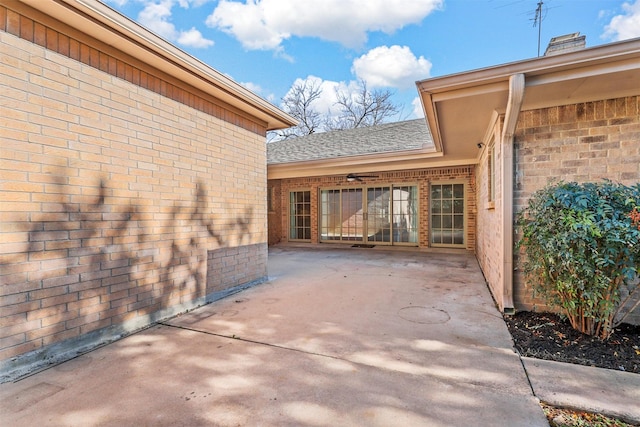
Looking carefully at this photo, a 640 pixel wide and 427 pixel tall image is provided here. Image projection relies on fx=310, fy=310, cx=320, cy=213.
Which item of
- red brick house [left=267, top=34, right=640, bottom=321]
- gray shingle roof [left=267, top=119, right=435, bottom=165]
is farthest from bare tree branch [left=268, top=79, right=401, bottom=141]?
red brick house [left=267, top=34, right=640, bottom=321]

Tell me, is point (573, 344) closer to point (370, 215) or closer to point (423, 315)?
point (423, 315)

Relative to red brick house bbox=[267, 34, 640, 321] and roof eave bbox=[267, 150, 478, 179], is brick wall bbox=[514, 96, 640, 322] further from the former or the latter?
roof eave bbox=[267, 150, 478, 179]

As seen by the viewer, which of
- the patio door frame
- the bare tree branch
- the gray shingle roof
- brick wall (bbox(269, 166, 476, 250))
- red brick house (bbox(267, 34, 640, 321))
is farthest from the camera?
the bare tree branch

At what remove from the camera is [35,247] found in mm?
2500

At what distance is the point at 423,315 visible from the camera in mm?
3771

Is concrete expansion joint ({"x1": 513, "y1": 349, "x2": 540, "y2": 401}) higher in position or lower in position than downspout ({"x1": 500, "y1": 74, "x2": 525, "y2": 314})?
lower

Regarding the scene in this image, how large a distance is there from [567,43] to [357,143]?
6.01m

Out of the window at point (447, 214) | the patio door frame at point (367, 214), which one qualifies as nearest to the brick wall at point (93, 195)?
the patio door frame at point (367, 214)

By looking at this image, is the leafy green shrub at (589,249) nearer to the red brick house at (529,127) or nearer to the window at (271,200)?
the red brick house at (529,127)

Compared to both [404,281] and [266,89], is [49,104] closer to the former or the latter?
[404,281]

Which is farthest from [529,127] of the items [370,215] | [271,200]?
[271,200]

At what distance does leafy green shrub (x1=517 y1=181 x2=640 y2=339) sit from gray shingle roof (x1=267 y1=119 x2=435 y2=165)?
414 centimetres

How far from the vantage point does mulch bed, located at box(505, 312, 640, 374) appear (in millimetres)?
2598

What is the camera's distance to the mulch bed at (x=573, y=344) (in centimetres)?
260
